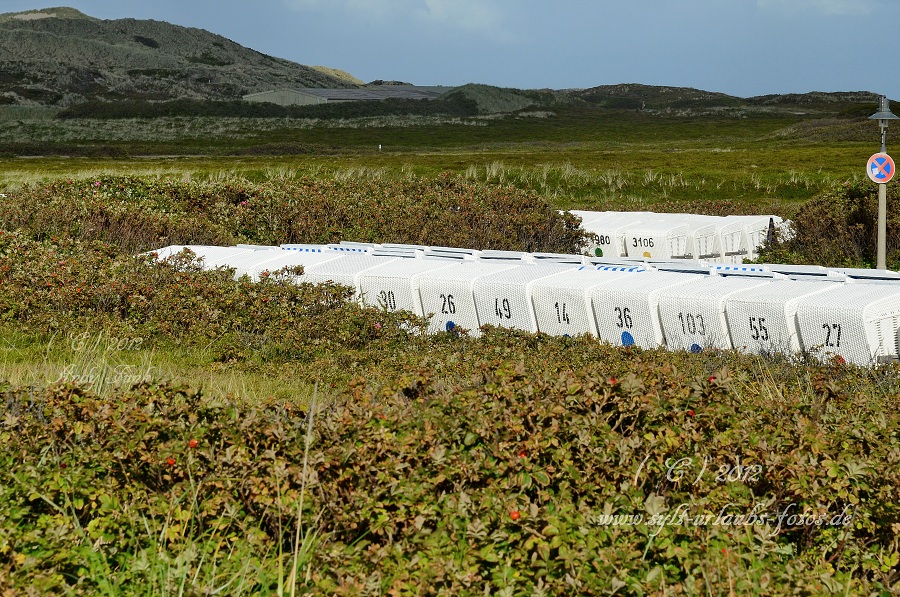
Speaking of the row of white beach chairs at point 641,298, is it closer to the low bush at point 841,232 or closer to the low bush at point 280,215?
the low bush at point 280,215

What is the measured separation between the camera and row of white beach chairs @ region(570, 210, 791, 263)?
66.7ft

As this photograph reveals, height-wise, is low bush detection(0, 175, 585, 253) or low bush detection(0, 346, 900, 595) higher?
low bush detection(0, 175, 585, 253)

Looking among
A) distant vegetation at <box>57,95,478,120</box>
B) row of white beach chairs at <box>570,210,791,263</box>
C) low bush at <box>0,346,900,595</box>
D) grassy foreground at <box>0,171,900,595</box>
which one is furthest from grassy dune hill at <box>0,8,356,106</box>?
low bush at <box>0,346,900,595</box>

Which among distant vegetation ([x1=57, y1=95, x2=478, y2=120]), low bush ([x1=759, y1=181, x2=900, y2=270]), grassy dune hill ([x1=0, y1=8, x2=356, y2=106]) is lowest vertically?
low bush ([x1=759, y1=181, x2=900, y2=270])

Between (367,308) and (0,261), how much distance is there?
232 inches

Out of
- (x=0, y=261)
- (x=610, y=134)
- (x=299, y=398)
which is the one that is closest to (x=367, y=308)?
(x=299, y=398)

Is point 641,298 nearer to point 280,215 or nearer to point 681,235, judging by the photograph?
point 681,235

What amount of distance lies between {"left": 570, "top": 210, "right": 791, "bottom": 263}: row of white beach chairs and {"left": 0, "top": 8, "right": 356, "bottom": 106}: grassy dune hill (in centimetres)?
11803

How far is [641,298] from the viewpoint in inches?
448

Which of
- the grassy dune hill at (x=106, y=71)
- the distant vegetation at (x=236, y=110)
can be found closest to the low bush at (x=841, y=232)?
the distant vegetation at (x=236, y=110)

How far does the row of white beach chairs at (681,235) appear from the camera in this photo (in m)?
20.3

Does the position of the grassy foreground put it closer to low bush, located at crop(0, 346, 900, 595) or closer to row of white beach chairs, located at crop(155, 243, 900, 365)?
low bush, located at crop(0, 346, 900, 595)

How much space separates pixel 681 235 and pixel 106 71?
6133 inches

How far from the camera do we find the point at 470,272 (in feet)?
43.3
